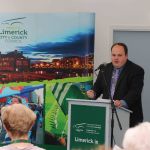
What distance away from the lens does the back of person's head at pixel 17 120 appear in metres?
2.38

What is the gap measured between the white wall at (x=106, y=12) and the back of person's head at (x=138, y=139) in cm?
442

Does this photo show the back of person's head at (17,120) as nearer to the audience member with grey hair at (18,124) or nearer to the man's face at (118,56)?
the audience member with grey hair at (18,124)

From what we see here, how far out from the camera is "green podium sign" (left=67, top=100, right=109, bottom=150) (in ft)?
13.0

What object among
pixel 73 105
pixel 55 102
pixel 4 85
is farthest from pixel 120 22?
pixel 73 105

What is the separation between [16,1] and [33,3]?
0.98 ft

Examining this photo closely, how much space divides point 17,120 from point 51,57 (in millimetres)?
3566

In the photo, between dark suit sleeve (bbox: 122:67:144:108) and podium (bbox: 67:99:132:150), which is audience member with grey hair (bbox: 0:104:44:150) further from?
dark suit sleeve (bbox: 122:67:144:108)

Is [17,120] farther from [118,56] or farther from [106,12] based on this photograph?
[106,12]

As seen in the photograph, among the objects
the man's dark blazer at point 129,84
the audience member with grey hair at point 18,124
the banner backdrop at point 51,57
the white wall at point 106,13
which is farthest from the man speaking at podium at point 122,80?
the audience member with grey hair at point 18,124

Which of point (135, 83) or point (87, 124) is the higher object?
point (135, 83)

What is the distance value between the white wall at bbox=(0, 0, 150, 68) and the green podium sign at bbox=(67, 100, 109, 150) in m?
2.25

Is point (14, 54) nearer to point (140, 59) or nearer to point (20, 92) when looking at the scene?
point (20, 92)

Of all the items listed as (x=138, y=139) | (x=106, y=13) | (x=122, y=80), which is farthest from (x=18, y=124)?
(x=106, y=13)

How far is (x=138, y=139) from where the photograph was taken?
180cm
